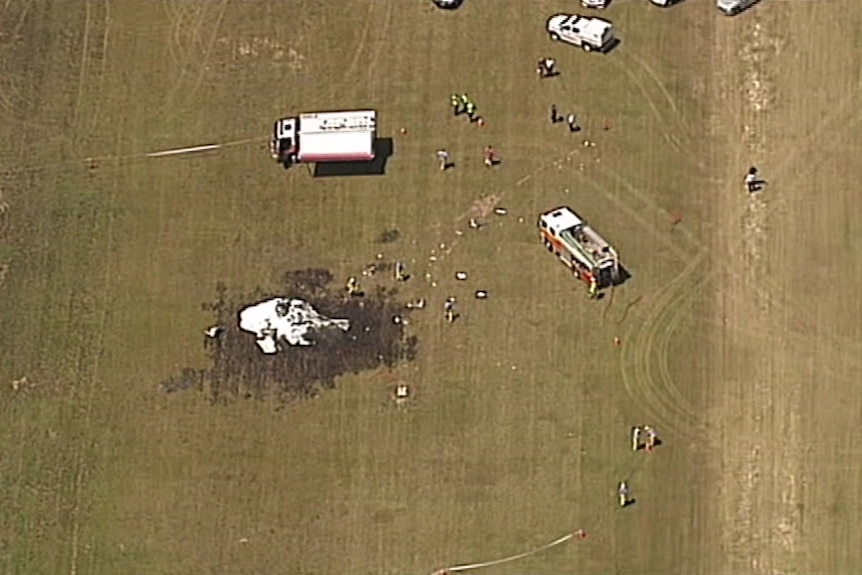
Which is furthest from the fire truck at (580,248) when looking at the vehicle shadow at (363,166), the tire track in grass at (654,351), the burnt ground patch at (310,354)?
the vehicle shadow at (363,166)

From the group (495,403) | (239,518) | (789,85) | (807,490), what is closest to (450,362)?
(495,403)

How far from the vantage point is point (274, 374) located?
53.2 m

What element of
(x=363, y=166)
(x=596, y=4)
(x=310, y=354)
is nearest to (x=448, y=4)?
(x=596, y=4)

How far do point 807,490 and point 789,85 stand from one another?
16997 millimetres

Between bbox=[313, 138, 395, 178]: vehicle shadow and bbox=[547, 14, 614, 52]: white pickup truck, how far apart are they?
8.35 metres

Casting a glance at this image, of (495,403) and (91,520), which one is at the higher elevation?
(495,403)

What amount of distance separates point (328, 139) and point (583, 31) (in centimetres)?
1134

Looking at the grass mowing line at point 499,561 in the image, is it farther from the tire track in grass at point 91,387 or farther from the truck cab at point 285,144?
the truck cab at point 285,144

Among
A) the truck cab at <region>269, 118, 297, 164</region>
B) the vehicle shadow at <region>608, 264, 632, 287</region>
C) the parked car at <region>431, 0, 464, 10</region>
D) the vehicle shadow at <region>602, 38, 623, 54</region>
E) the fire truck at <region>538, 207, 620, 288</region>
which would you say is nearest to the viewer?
the fire truck at <region>538, 207, 620, 288</region>

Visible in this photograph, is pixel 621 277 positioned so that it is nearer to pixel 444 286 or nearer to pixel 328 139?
pixel 444 286

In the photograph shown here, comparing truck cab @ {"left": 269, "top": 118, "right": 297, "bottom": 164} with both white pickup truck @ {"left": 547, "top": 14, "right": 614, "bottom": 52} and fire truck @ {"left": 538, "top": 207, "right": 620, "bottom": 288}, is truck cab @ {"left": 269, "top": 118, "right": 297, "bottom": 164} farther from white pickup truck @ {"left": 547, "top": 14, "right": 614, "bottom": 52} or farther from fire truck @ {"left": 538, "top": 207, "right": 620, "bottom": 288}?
white pickup truck @ {"left": 547, "top": 14, "right": 614, "bottom": 52}

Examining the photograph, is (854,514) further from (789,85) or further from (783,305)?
(789,85)

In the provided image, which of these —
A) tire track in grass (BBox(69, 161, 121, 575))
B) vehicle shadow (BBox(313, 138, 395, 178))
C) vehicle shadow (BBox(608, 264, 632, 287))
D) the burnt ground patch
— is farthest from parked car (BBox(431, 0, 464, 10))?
tire track in grass (BBox(69, 161, 121, 575))

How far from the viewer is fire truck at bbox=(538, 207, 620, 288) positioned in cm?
5316
